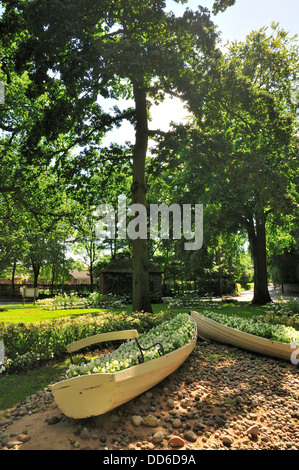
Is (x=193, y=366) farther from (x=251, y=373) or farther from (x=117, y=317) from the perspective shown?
(x=117, y=317)

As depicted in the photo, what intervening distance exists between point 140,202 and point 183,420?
1048 cm

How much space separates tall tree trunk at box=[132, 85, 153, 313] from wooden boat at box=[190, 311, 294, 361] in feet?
10.3

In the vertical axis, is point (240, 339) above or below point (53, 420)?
above

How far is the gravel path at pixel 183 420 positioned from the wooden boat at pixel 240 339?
112cm

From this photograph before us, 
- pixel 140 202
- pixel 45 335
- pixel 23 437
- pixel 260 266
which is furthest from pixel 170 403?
pixel 260 266

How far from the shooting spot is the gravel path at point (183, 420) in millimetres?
4176

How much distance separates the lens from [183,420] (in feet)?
16.0

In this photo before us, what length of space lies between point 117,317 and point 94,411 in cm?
604

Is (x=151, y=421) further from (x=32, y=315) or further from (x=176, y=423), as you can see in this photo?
(x=32, y=315)

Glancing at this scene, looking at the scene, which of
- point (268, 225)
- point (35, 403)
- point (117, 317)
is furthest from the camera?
point (268, 225)

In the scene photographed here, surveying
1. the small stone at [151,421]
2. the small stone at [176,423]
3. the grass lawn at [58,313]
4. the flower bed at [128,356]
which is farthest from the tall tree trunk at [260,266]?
the small stone at [151,421]

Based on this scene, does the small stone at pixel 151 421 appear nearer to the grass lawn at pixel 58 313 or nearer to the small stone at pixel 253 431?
the small stone at pixel 253 431

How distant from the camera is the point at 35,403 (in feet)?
18.3
